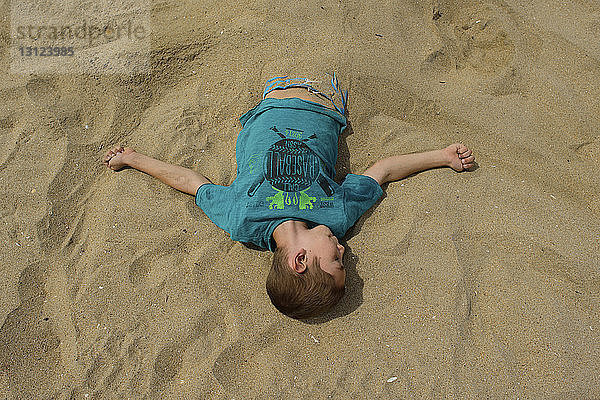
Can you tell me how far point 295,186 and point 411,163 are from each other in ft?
2.80

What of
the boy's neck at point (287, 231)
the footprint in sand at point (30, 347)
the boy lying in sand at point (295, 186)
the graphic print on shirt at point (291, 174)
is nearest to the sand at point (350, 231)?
the footprint in sand at point (30, 347)

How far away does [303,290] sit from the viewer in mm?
2357

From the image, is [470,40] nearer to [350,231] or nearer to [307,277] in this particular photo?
[350,231]

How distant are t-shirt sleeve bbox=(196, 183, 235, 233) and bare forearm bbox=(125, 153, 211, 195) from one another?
4.0 inches

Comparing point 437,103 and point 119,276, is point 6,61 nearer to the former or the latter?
point 119,276

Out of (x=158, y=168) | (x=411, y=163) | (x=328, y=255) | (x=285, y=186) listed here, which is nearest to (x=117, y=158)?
(x=158, y=168)

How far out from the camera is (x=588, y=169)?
3.04 meters

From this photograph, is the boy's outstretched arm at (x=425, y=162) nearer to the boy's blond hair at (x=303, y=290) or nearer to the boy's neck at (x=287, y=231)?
the boy's neck at (x=287, y=231)

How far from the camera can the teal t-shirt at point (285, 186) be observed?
2623 millimetres

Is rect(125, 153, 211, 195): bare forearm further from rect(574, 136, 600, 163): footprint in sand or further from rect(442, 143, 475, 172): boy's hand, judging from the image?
rect(574, 136, 600, 163): footprint in sand

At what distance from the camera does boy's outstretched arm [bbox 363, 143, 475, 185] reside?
3.00 meters

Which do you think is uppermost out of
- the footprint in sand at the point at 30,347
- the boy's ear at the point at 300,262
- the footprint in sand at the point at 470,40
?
the footprint in sand at the point at 470,40

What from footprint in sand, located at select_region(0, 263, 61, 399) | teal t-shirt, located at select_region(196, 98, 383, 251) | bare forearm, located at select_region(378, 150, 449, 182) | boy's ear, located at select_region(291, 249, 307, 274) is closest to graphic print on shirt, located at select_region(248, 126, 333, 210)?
teal t-shirt, located at select_region(196, 98, 383, 251)

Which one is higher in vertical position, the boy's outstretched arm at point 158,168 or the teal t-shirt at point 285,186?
the teal t-shirt at point 285,186
